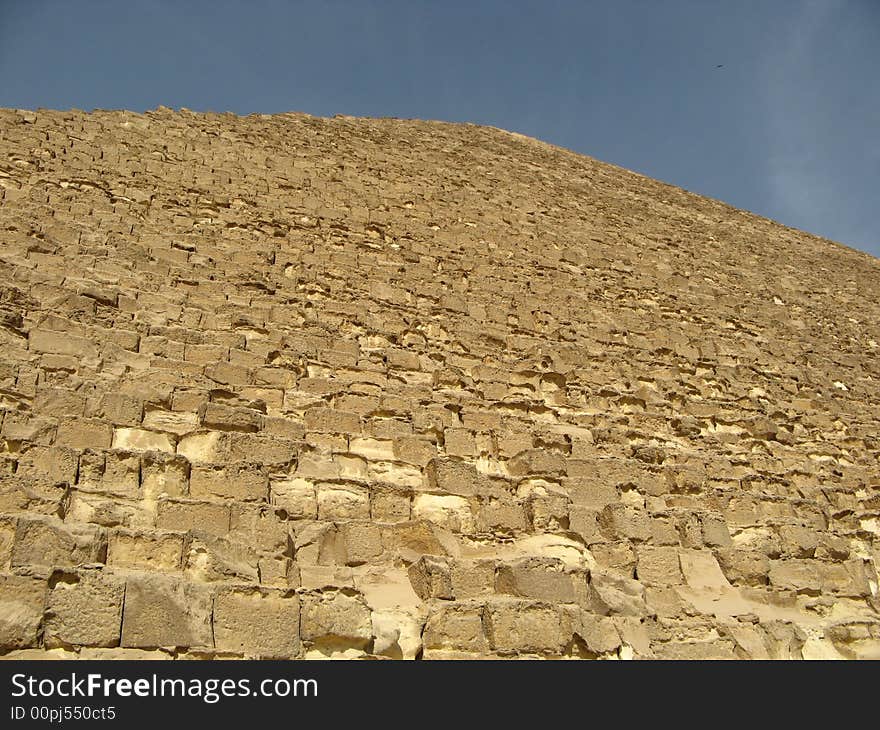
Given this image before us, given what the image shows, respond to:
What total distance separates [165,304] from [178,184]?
113 inches

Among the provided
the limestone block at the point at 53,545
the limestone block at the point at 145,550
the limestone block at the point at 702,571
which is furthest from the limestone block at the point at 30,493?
the limestone block at the point at 702,571

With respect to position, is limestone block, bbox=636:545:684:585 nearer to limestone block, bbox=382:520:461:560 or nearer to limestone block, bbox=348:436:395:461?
limestone block, bbox=382:520:461:560

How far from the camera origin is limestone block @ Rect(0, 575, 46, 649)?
2.66 meters

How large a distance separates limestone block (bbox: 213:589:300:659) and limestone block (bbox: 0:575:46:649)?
580mm

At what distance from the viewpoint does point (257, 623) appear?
10.0ft

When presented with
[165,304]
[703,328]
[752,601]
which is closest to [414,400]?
[165,304]

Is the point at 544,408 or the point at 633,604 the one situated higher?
the point at 544,408

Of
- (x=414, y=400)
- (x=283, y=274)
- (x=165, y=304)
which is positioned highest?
(x=283, y=274)

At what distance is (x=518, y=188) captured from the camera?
39.0ft

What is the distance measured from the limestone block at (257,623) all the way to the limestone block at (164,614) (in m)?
0.05

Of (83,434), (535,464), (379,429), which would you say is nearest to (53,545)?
(83,434)

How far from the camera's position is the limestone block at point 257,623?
2.99 metres
